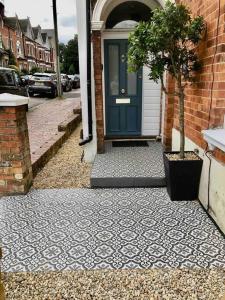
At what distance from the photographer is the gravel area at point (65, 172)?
4205 mm

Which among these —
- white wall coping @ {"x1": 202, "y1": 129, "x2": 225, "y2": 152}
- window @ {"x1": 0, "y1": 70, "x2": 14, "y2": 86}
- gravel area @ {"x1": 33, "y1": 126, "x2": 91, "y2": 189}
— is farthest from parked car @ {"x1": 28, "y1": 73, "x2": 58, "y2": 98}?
white wall coping @ {"x1": 202, "y1": 129, "x2": 225, "y2": 152}

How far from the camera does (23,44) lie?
133 feet

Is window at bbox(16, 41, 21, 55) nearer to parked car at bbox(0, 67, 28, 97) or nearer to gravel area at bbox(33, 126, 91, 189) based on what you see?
parked car at bbox(0, 67, 28, 97)

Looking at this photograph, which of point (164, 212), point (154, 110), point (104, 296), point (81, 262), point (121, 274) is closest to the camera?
point (104, 296)

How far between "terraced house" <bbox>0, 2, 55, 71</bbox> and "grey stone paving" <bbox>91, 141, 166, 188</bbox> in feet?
86.8

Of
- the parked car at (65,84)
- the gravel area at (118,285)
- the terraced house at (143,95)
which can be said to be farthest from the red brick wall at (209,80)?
the parked car at (65,84)

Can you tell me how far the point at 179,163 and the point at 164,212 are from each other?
63 cm

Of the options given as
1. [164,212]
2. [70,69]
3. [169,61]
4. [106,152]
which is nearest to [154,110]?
[106,152]

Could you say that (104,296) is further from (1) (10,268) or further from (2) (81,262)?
(1) (10,268)

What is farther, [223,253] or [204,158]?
[204,158]

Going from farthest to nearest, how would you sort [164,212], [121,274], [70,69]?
[70,69] → [164,212] → [121,274]

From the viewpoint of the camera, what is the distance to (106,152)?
514 cm

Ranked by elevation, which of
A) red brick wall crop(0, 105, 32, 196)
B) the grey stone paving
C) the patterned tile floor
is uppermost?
red brick wall crop(0, 105, 32, 196)

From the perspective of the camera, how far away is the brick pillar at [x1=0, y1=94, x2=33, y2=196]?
3.41 m
